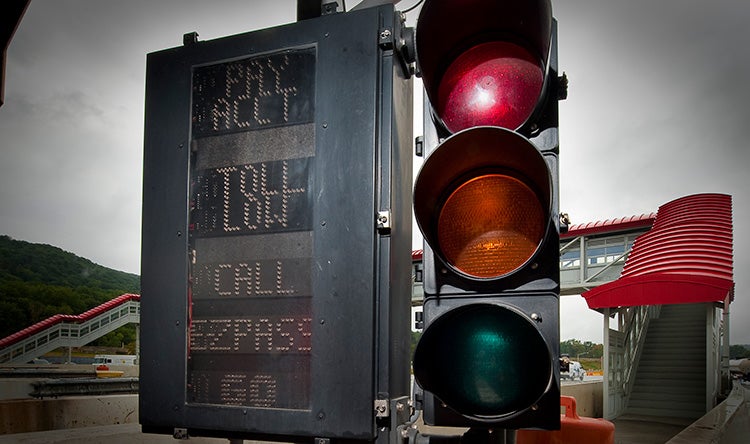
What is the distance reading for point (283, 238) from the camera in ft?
6.26

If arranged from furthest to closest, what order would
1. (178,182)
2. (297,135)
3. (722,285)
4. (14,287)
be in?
(14,287) → (722,285) → (178,182) → (297,135)

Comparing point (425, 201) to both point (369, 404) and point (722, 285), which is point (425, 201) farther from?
point (722, 285)

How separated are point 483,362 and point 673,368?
51.4ft

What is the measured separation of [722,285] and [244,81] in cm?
984

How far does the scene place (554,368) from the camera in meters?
1.23

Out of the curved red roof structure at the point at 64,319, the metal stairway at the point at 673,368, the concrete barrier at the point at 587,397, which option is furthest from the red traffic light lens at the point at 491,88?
the metal stairway at the point at 673,368

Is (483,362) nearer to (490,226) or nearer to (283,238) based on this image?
(490,226)

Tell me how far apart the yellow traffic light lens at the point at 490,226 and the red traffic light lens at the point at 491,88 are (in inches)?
6.1

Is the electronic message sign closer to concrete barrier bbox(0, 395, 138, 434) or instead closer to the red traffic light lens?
the red traffic light lens

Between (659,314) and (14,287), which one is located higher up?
(14,287)

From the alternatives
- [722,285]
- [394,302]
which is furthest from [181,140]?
[722,285]

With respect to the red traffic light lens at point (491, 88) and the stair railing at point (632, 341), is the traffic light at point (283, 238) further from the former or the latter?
the stair railing at point (632, 341)

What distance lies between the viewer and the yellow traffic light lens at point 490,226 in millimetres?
1289

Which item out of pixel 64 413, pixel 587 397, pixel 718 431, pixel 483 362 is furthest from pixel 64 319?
pixel 483 362
